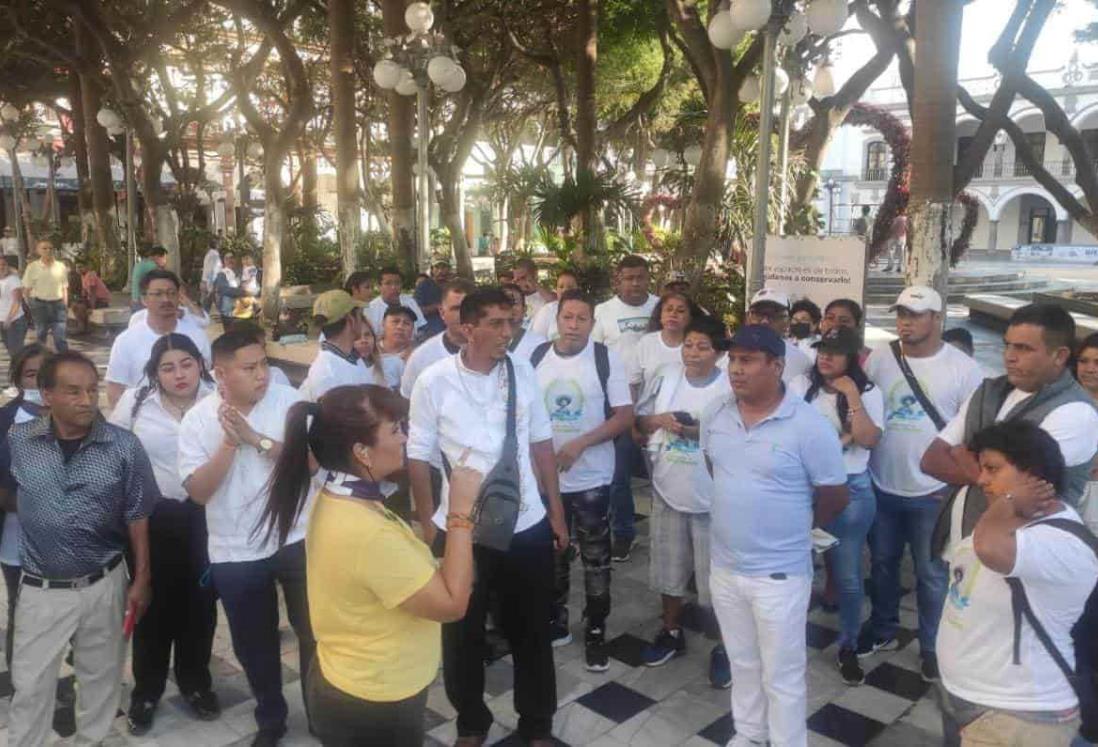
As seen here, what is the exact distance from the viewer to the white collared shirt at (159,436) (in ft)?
12.5

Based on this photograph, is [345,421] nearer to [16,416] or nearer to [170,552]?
[170,552]

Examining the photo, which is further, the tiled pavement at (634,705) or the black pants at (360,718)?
the tiled pavement at (634,705)

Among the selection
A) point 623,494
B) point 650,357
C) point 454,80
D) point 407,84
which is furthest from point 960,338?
point 407,84

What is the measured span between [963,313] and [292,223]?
15119mm

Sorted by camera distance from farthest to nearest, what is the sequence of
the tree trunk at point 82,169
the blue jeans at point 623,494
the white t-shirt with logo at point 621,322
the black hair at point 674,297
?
the tree trunk at point 82,169
the white t-shirt with logo at point 621,322
the blue jeans at point 623,494
the black hair at point 674,297

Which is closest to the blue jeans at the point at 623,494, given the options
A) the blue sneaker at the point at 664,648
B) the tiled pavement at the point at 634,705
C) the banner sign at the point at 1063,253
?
the tiled pavement at the point at 634,705

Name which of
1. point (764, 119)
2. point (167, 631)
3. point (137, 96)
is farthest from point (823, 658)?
point (137, 96)

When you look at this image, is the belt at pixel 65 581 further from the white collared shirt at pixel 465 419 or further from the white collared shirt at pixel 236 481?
the white collared shirt at pixel 465 419

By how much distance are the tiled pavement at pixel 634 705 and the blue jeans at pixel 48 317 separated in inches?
355

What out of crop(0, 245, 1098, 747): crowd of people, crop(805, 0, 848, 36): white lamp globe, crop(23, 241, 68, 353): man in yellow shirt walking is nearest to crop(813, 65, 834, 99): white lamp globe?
crop(805, 0, 848, 36): white lamp globe

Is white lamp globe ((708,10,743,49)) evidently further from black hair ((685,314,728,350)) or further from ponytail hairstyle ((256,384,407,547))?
ponytail hairstyle ((256,384,407,547))

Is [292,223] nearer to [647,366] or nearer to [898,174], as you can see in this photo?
[898,174]

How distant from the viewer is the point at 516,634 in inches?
→ 142

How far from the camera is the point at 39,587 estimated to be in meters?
3.32
